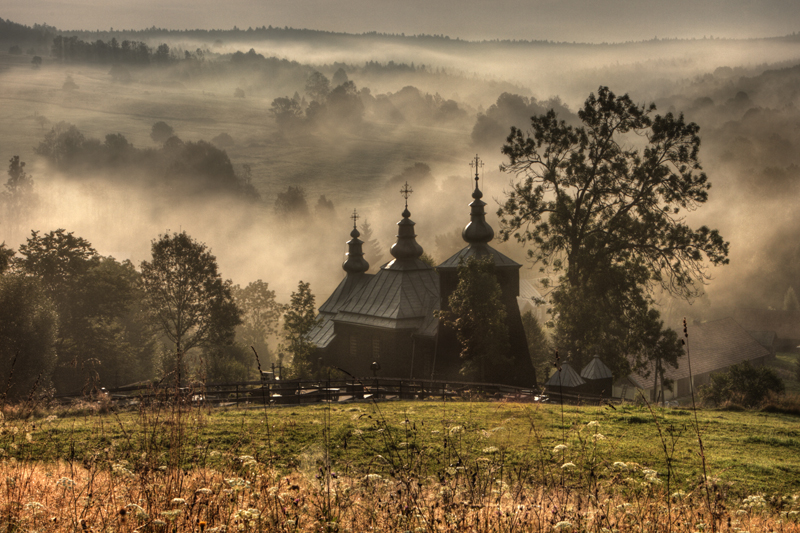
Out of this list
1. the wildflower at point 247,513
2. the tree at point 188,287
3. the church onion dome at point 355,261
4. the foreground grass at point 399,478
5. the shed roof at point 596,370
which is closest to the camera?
the wildflower at point 247,513

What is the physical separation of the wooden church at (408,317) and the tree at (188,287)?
779 centimetres

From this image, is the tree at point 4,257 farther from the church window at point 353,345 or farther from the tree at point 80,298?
the church window at point 353,345

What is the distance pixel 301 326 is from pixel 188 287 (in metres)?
9.51

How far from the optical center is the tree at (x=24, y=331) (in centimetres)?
3556

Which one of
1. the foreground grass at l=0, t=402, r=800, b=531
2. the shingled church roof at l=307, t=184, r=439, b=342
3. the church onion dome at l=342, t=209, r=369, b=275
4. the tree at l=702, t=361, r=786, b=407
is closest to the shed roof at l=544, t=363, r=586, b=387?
the tree at l=702, t=361, r=786, b=407

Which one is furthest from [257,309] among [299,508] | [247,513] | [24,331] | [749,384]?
[247,513]

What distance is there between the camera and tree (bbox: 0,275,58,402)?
35.6 metres

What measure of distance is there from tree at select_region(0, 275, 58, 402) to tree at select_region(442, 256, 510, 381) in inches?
988

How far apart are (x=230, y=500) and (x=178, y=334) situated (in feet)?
140

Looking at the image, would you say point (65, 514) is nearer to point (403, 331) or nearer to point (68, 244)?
point (403, 331)

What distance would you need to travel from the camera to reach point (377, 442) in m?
11.4

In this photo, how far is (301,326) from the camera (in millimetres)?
46906

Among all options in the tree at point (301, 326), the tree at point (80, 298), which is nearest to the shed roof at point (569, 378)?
the tree at point (301, 326)

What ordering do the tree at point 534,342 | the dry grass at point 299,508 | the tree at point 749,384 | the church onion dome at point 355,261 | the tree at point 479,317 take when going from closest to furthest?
the dry grass at point 299,508 < the tree at point 479,317 < the tree at point 749,384 < the church onion dome at point 355,261 < the tree at point 534,342
